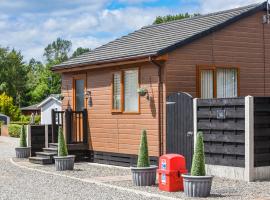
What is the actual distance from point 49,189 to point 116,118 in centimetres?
570

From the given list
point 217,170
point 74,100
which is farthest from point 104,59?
point 217,170

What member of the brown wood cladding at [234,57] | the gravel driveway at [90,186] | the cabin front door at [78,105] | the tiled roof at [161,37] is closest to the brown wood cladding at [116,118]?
the cabin front door at [78,105]

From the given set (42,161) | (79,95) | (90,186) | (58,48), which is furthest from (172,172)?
(58,48)

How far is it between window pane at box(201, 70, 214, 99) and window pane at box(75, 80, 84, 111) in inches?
197

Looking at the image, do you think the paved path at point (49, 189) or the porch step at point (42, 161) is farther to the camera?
the porch step at point (42, 161)

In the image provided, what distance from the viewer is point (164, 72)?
623 inches

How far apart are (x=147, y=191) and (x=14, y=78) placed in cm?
7630

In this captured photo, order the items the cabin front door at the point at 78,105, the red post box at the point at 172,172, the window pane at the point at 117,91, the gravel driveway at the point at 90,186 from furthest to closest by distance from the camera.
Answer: the cabin front door at the point at 78,105, the window pane at the point at 117,91, the red post box at the point at 172,172, the gravel driveway at the point at 90,186

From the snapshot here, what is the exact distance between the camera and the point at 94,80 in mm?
18984

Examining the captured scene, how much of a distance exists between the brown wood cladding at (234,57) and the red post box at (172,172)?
408 cm

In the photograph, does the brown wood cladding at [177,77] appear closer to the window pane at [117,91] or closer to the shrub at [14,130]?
the window pane at [117,91]

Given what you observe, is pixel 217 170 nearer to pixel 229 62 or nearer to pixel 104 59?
pixel 229 62

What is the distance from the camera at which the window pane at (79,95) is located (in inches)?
784

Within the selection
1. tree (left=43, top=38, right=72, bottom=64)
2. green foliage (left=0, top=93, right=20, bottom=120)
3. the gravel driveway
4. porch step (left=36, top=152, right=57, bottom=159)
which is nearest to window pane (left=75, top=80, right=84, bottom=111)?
porch step (left=36, top=152, right=57, bottom=159)
